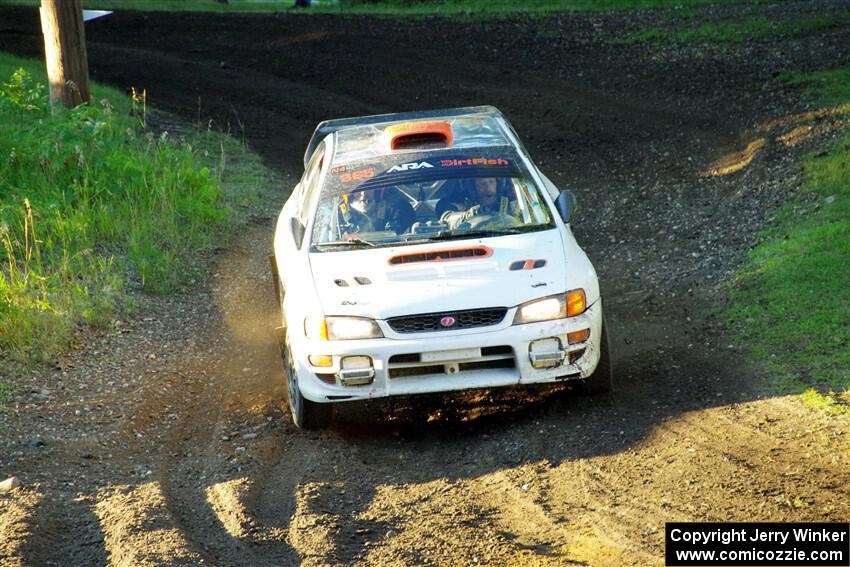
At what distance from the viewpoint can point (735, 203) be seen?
40.7 feet

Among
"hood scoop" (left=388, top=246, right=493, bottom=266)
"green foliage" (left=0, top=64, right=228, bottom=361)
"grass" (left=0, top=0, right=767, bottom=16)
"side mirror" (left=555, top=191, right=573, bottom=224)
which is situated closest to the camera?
"hood scoop" (left=388, top=246, right=493, bottom=266)

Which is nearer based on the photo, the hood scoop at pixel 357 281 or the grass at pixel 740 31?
the hood scoop at pixel 357 281

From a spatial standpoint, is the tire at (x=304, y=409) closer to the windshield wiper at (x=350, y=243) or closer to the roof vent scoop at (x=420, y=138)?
the windshield wiper at (x=350, y=243)

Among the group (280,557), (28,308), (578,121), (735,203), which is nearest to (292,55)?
(578,121)

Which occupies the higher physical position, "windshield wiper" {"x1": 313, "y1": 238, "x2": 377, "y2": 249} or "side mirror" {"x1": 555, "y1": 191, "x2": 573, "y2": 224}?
"side mirror" {"x1": 555, "y1": 191, "x2": 573, "y2": 224}

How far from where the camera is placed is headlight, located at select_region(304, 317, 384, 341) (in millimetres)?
7074

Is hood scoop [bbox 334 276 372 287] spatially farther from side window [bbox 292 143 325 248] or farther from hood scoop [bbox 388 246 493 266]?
side window [bbox 292 143 325 248]

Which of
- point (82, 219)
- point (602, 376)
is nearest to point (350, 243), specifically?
point (602, 376)

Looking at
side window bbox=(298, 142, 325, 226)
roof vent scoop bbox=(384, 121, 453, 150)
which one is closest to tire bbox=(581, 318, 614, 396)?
roof vent scoop bbox=(384, 121, 453, 150)

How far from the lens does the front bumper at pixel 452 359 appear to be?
7.02 meters
